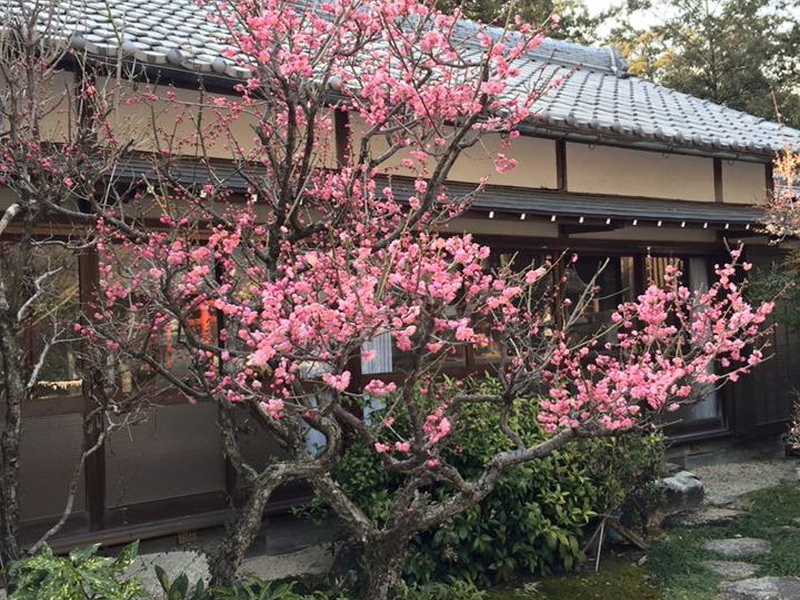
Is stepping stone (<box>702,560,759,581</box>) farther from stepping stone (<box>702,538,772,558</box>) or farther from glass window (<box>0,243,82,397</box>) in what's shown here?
glass window (<box>0,243,82,397</box>)

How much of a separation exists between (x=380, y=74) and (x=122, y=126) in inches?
89.4

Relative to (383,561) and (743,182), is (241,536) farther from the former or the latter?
(743,182)

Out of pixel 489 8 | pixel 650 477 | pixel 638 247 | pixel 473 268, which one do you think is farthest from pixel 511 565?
pixel 489 8

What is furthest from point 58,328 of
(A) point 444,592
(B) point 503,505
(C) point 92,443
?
(B) point 503,505

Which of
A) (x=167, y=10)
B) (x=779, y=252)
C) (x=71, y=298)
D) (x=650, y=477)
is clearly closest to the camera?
(x=71, y=298)

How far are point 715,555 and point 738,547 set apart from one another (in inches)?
13.3

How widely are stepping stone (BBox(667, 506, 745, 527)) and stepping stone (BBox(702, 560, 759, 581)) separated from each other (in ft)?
3.25

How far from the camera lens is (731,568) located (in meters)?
5.87

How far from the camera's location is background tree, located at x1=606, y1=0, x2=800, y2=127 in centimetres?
2134

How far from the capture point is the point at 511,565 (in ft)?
17.8

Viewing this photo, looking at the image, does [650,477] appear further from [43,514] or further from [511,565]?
[43,514]

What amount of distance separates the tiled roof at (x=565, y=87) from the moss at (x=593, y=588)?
3.60 meters

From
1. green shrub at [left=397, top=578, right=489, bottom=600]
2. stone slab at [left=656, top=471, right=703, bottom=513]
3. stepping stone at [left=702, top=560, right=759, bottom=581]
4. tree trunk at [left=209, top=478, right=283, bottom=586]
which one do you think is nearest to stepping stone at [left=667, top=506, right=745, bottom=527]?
stone slab at [left=656, top=471, right=703, bottom=513]

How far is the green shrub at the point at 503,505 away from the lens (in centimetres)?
530
